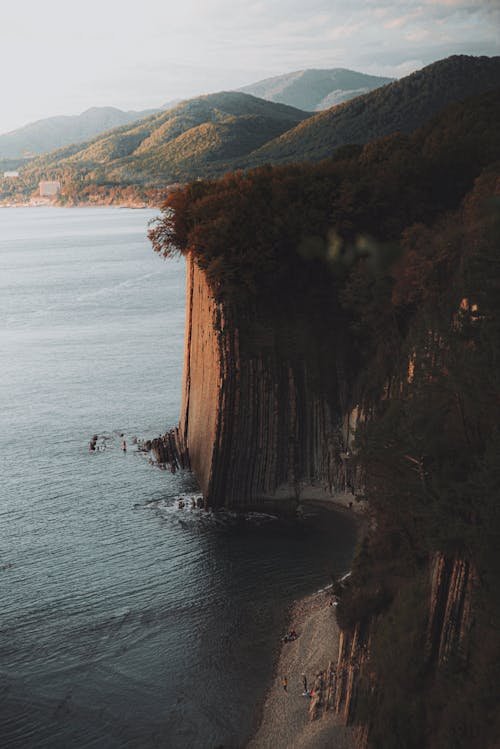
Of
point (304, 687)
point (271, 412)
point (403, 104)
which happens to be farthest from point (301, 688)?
point (403, 104)

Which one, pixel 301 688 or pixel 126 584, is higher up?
pixel 301 688

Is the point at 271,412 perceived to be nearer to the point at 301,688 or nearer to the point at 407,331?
the point at 407,331

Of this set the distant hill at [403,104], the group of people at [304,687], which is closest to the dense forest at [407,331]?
the group of people at [304,687]

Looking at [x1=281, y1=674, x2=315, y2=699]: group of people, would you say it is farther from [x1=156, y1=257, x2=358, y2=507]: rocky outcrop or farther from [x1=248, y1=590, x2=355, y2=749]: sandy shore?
[x1=156, y1=257, x2=358, y2=507]: rocky outcrop

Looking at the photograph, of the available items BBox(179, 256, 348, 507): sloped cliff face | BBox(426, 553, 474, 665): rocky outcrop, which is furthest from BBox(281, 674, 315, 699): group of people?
BBox(179, 256, 348, 507): sloped cliff face

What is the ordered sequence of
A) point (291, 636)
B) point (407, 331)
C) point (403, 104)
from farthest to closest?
point (403, 104), point (407, 331), point (291, 636)

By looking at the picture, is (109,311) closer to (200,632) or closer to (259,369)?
(259,369)

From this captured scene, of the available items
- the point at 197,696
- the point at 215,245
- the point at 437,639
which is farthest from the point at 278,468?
the point at 437,639
